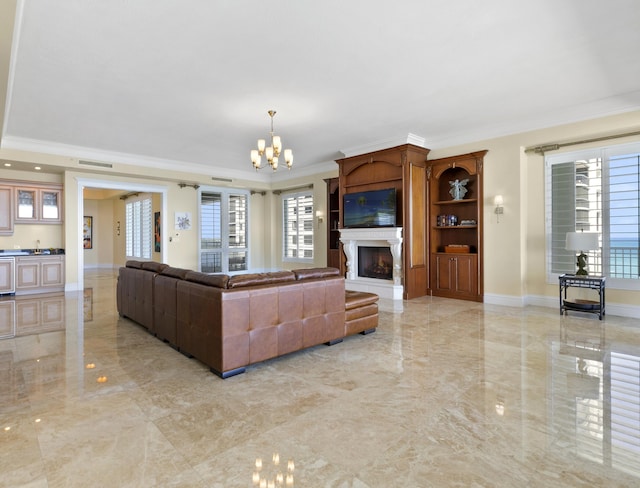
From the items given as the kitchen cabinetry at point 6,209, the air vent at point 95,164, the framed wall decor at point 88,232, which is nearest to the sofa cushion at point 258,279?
the air vent at point 95,164

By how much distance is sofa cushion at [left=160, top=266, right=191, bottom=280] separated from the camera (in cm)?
370

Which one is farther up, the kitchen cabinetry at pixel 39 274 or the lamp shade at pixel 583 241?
the lamp shade at pixel 583 241

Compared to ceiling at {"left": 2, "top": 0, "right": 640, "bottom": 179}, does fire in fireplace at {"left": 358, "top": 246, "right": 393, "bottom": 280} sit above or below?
below

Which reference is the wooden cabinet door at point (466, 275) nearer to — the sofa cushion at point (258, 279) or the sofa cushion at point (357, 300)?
the sofa cushion at point (357, 300)

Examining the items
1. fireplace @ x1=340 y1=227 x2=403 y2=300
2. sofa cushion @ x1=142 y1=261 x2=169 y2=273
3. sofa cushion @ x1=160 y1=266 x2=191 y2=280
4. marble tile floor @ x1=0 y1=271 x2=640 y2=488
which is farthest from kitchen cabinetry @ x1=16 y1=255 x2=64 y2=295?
fireplace @ x1=340 y1=227 x2=403 y2=300

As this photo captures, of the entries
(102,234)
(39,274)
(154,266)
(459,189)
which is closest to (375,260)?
(459,189)

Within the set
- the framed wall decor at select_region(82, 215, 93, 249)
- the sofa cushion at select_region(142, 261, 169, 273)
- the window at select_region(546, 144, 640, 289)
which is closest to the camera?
the sofa cushion at select_region(142, 261, 169, 273)

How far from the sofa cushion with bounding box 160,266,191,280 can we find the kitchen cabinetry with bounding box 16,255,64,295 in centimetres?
555

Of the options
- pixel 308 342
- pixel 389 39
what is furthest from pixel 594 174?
pixel 308 342

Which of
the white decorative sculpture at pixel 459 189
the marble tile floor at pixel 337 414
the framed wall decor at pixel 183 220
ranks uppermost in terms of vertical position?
the white decorative sculpture at pixel 459 189

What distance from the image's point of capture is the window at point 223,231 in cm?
1015

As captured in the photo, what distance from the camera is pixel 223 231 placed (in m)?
10.5

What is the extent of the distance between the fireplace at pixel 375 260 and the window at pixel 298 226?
7.61 ft

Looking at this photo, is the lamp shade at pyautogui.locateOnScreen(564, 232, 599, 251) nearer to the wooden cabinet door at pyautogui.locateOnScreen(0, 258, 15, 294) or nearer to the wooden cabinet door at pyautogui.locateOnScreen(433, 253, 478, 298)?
the wooden cabinet door at pyautogui.locateOnScreen(433, 253, 478, 298)
